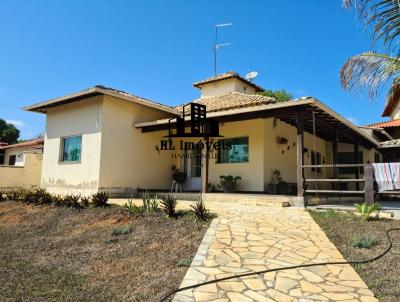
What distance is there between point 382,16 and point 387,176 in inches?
175

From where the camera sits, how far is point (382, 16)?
5316 mm

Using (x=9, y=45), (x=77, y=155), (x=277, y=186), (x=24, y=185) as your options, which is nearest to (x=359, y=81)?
(x=277, y=186)

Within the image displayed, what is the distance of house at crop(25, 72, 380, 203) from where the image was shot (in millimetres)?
11980

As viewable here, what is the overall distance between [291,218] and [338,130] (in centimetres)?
749

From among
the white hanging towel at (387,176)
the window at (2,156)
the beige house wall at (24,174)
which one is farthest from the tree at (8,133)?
the white hanging towel at (387,176)

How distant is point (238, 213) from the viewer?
7941mm

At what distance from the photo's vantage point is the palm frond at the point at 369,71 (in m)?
5.93

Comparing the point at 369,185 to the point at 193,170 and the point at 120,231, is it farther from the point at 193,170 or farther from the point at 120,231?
the point at 193,170

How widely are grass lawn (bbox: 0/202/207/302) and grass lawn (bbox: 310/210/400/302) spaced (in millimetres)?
2545

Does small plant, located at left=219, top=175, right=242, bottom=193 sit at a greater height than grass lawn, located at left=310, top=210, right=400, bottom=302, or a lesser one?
greater

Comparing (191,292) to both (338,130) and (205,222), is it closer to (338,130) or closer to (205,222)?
(205,222)

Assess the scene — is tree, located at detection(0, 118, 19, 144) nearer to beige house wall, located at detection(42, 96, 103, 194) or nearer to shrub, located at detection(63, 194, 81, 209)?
beige house wall, located at detection(42, 96, 103, 194)

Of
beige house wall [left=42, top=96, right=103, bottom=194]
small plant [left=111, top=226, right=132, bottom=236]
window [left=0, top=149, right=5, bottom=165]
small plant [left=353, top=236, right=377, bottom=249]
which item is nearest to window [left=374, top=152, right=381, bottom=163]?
small plant [left=353, top=236, right=377, bottom=249]

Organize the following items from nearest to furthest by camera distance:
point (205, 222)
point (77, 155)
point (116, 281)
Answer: point (116, 281)
point (205, 222)
point (77, 155)
